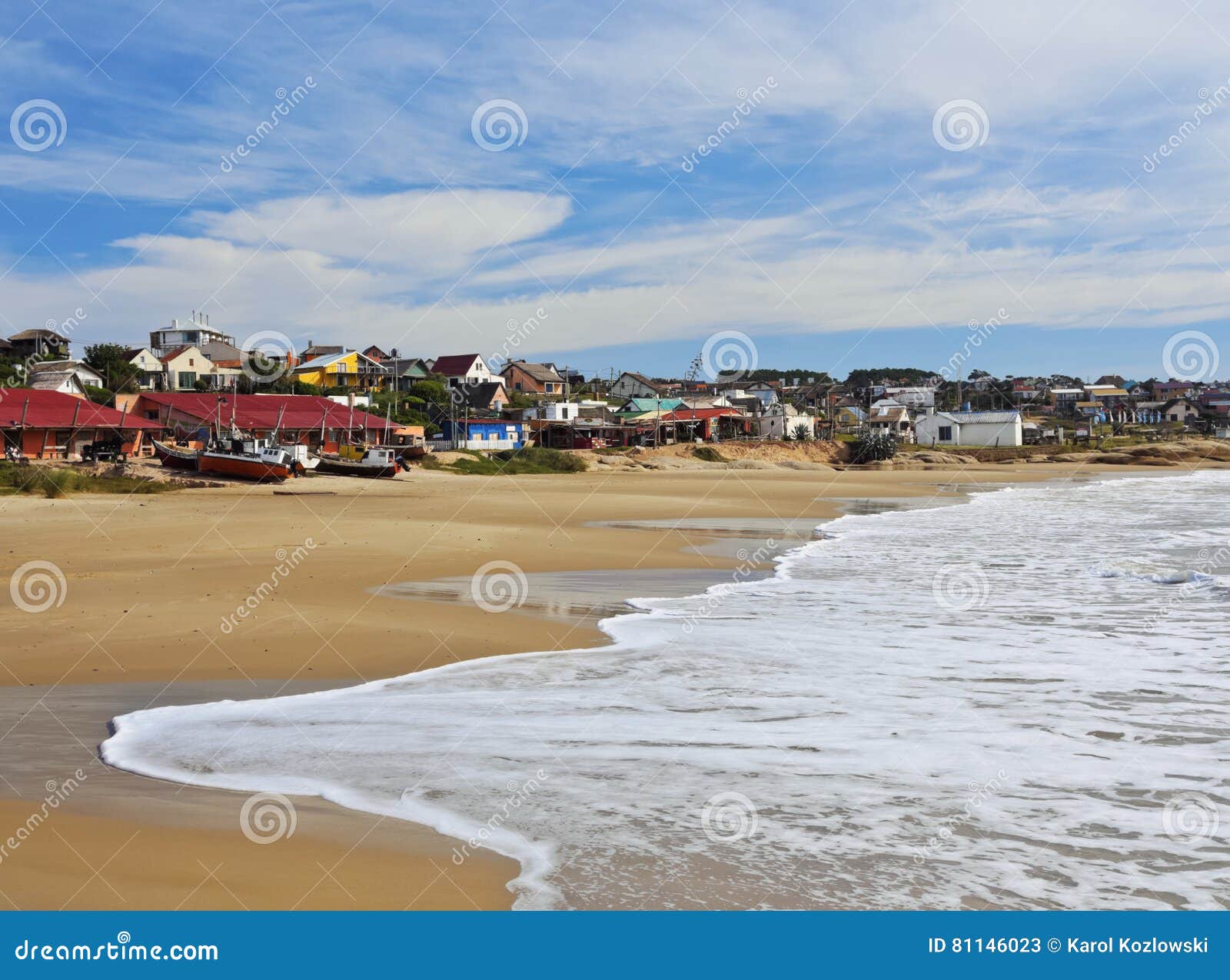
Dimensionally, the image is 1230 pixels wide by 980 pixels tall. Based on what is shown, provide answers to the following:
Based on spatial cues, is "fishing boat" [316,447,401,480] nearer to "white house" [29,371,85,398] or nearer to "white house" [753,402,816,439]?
"white house" [29,371,85,398]

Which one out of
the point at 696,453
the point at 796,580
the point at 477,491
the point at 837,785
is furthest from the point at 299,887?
the point at 696,453

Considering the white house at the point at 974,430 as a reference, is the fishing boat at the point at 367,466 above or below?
below

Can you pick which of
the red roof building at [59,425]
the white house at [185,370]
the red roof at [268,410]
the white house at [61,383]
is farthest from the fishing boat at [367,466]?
the white house at [185,370]

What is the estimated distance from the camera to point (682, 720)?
735 cm

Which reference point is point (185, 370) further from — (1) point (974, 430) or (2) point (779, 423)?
(1) point (974, 430)

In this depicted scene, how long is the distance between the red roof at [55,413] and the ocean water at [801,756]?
36.2 metres

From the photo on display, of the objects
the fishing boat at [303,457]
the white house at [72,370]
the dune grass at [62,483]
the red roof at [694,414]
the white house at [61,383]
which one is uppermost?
the white house at [72,370]

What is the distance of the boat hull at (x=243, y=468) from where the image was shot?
34.3 metres

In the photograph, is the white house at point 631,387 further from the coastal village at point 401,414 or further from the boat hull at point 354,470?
the boat hull at point 354,470

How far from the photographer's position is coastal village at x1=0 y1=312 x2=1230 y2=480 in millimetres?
40375

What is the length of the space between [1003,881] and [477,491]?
1166 inches

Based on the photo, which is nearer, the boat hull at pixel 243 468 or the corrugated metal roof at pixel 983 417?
the boat hull at pixel 243 468

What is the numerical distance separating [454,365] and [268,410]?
3836cm

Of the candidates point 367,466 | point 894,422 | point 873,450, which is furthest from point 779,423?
point 367,466
